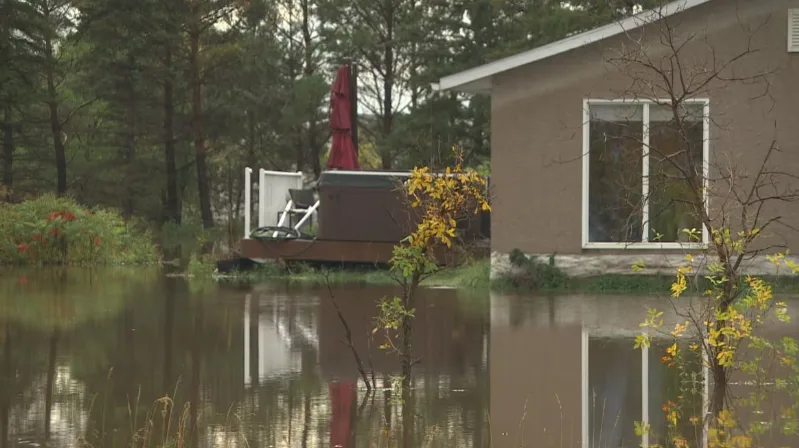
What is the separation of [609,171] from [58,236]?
11.0m

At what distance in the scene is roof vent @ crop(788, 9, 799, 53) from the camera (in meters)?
16.6

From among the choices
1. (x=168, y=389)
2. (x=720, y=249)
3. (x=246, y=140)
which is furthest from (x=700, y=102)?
(x=246, y=140)

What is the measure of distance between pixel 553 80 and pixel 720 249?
8809 mm

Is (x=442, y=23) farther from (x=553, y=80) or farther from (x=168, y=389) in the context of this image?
(x=168, y=389)

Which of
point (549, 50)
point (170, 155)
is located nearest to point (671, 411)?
point (549, 50)

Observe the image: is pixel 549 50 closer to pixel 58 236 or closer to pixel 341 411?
pixel 341 411

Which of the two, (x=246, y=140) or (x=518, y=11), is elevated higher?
(x=518, y=11)

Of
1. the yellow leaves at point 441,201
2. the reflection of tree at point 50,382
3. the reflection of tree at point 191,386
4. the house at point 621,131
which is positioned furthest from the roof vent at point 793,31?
the reflection of tree at point 50,382

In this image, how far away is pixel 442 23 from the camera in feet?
111

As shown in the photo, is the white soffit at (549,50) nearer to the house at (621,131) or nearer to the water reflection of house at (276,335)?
the house at (621,131)

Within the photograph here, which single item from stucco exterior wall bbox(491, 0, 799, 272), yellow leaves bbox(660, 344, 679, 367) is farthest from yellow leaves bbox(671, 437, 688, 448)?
stucco exterior wall bbox(491, 0, 799, 272)

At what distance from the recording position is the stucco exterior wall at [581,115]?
54.5ft

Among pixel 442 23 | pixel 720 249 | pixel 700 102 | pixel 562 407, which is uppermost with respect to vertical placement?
pixel 442 23

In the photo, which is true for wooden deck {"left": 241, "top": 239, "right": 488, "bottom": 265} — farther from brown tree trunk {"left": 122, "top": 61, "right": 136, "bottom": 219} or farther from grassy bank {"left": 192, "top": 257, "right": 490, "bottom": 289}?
brown tree trunk {"left": 122, "top": 61, "right": 136, "bottom": 219}
